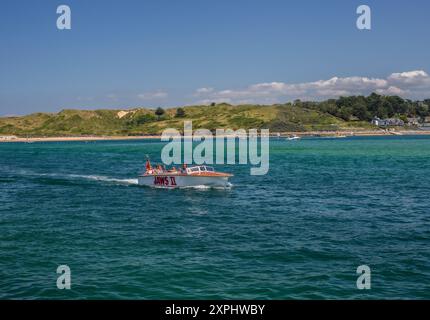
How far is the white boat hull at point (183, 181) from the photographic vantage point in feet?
194

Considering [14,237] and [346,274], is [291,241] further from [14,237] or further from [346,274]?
[14,237]

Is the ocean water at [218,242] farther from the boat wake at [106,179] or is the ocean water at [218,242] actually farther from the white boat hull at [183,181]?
the boat wake at [106,179]

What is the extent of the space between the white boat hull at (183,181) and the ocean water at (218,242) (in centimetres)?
147

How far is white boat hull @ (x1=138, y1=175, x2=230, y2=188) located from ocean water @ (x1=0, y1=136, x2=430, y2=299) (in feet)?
4.81

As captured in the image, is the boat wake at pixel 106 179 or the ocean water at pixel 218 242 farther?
the boat wake at pixel 106 179

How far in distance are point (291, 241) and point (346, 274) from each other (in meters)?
7.06

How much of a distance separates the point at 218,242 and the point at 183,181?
28.9 meters
